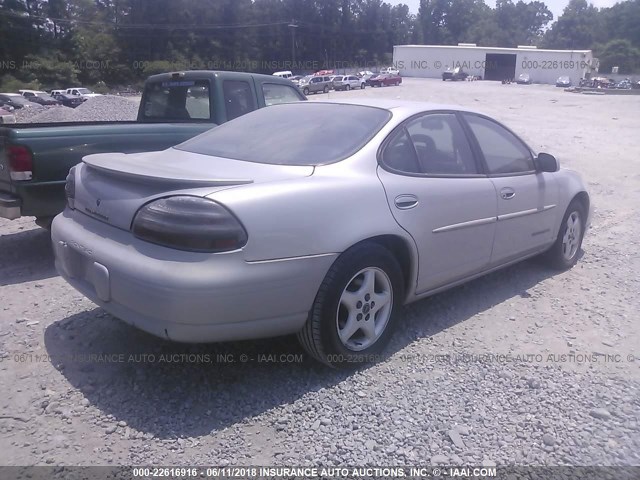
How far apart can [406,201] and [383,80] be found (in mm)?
51633

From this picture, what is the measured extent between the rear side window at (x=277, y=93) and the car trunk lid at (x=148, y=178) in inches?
134

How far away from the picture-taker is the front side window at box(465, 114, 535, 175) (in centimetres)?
428

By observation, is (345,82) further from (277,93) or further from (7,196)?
(7,196)

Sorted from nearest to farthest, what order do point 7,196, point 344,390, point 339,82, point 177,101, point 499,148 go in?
1. point 344,390
2. point 499,148
3. point 7,196
4. point 177,101
5. point 339,82

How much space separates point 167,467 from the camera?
2.54 m

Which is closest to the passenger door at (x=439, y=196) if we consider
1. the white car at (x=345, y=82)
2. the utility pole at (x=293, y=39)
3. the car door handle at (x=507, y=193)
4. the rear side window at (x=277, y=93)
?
the car door handle at (x=507, y=193)

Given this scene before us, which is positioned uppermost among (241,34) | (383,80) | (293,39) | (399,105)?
(241,34)

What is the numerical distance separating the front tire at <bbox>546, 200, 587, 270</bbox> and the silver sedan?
80 cm

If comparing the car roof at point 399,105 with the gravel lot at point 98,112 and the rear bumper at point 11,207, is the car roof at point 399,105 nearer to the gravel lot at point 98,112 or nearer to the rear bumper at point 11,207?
the rear bumper at point 11,207

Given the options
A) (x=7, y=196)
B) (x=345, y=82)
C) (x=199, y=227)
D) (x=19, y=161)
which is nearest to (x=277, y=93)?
(x=19, y=161)

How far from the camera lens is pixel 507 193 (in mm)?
4258

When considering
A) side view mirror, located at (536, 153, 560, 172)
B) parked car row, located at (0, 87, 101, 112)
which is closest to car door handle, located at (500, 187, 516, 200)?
side view mirror, located at (536, 153, 560, 172)

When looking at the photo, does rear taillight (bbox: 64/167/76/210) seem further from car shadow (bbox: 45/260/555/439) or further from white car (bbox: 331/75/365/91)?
white car (bbox: 331/75/365/91)

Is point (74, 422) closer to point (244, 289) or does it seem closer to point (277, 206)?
point (244, 289)
